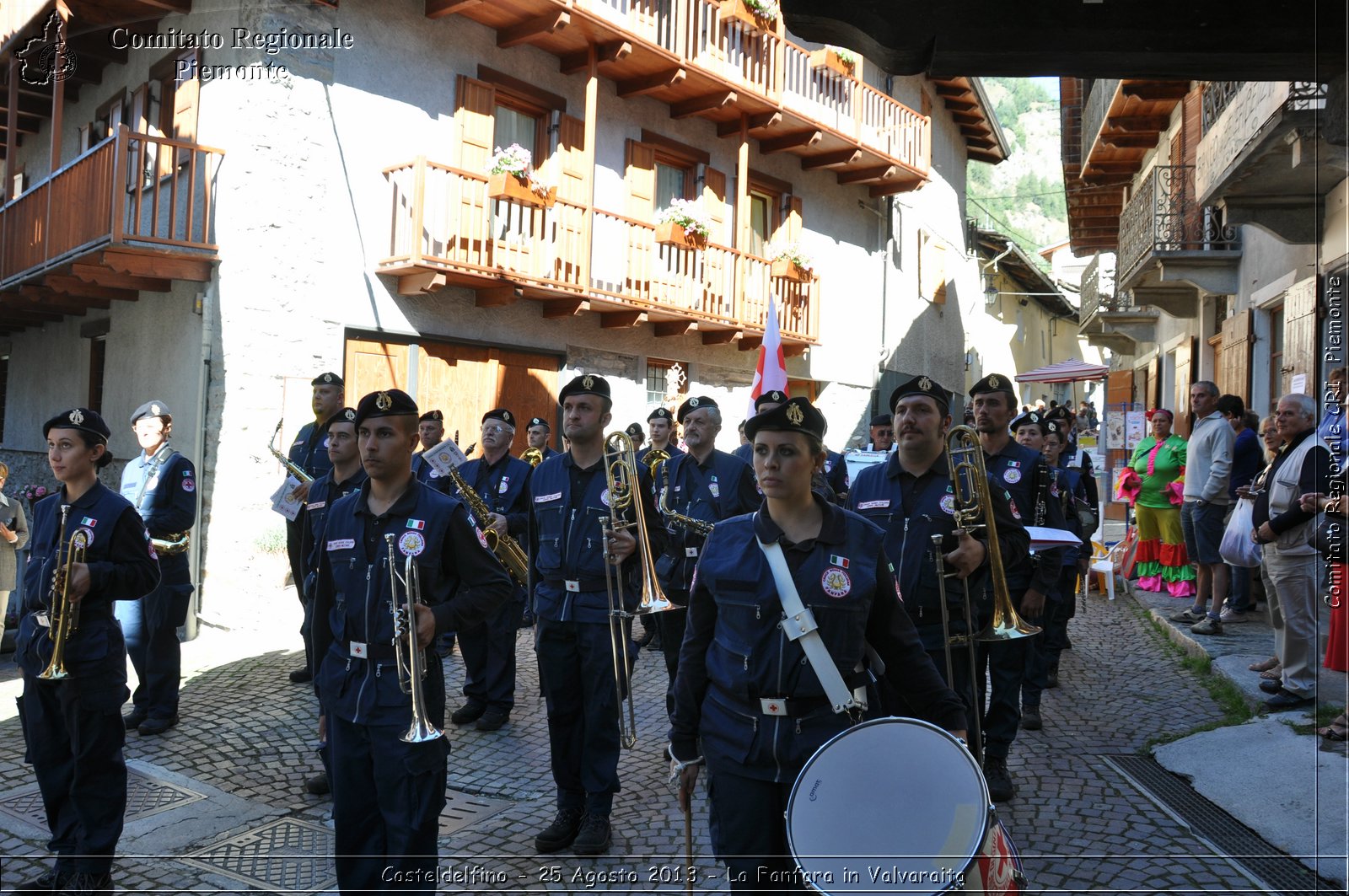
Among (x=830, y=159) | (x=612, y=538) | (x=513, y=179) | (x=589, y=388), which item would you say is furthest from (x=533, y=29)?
(x=612, y=538)

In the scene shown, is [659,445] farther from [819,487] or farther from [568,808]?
[568,808]

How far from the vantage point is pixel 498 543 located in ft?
22.9

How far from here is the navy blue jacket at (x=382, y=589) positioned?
3.92m

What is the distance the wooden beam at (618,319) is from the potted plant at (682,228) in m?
1.41

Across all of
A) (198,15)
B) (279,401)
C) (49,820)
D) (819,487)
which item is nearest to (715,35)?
(198,15)

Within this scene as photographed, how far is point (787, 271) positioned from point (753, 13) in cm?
431

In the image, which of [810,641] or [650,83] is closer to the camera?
[810,641]

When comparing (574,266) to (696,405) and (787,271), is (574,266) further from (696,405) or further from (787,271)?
(696,405)

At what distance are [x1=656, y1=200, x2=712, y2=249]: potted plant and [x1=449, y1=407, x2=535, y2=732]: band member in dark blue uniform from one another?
8.60 metres

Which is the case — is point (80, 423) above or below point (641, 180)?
below

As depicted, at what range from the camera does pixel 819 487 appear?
6781 mm

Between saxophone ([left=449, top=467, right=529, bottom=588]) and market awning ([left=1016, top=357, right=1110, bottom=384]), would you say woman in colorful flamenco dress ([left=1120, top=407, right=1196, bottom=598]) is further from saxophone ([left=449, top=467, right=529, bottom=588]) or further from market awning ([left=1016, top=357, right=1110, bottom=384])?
market awning ([left=1016, top=357, right=1110, bottom=384])

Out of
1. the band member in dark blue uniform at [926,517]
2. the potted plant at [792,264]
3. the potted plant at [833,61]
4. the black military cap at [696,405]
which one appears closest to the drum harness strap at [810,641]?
the band member in dark blue uniform at [926,517]

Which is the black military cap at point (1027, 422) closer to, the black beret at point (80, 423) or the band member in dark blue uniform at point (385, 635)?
the band member in dark blue uniform at point (385, 635)
